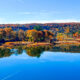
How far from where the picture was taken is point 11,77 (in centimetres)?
1368

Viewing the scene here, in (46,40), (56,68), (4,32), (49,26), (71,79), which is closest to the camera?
(71,79)

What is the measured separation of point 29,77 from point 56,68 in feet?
15.1

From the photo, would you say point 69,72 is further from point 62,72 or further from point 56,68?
point 56,68

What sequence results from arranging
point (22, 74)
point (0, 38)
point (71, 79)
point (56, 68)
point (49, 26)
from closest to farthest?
point (71, 79)
point (22, 74)
point (56, 68)
point (0, 38)
point (49, 26)

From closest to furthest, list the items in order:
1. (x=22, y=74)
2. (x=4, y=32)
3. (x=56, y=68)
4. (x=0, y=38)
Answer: (x=22, y=74) → (x=56, y=68) → (x=0, y=38) → (x=4, y=32)

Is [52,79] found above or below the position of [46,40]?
above

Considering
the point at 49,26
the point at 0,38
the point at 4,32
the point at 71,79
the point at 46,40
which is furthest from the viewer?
the point at 49,26

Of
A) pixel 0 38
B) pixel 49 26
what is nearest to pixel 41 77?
pixel 0 38

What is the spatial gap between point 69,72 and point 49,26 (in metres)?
112

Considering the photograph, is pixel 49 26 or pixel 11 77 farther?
pixel 49 26

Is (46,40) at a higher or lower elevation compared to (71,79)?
lower

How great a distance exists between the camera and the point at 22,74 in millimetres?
14812

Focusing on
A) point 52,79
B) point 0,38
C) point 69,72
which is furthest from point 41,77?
point 0,38

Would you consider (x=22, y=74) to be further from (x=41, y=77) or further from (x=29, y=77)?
(x=41, y=77)
